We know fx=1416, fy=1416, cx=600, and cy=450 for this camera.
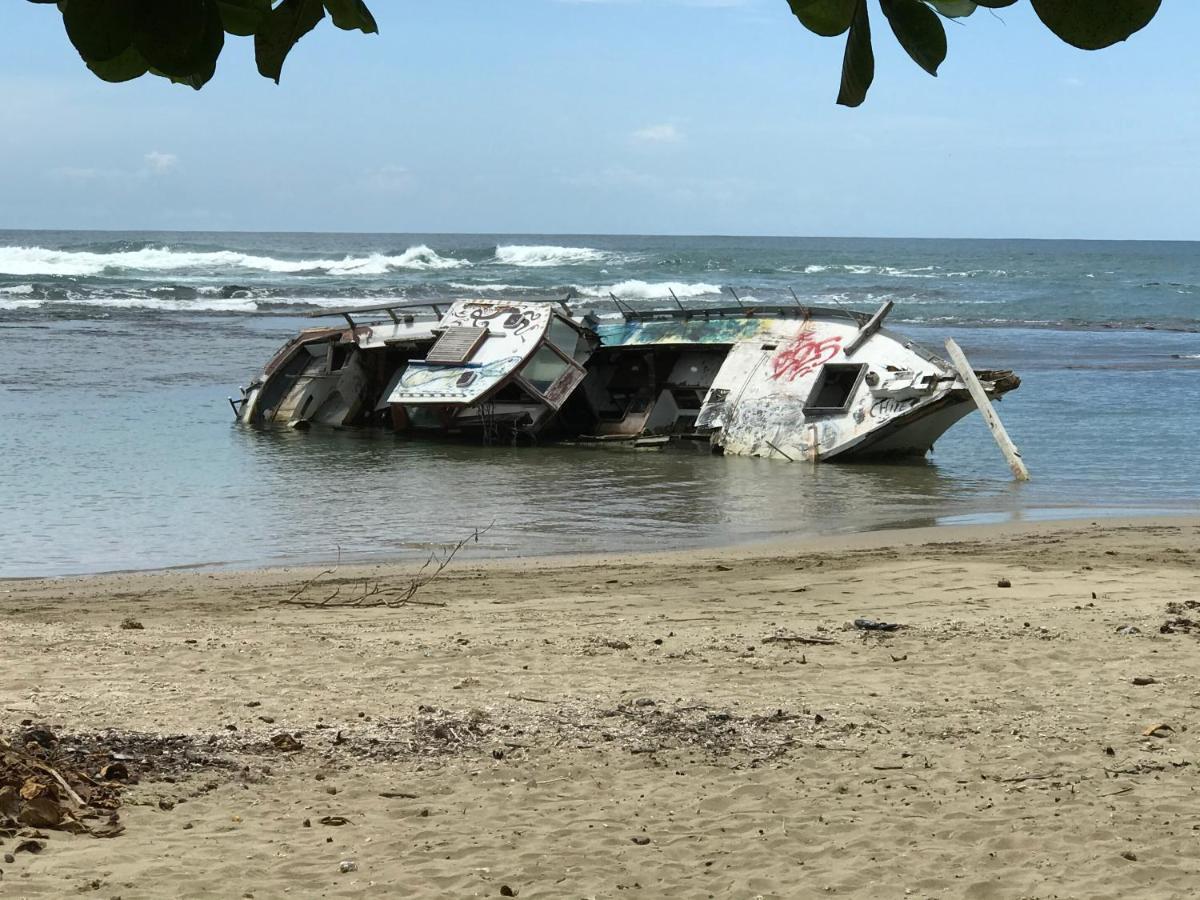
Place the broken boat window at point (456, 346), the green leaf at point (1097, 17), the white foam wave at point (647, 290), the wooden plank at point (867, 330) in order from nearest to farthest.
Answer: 1. the green leaf at point (1097, 17)
2. the wooden plank at point (867, 330)
3. the broken boat window at point (456, 346)
4. the white foam wave at point (647, 290)

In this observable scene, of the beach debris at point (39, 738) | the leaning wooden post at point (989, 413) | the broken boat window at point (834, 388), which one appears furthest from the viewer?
the broken boat window at point (834, 388)

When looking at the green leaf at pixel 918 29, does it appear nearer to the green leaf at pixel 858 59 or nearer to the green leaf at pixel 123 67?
the green leaf at pixel 858 59

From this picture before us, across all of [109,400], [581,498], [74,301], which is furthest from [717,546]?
[74,301]

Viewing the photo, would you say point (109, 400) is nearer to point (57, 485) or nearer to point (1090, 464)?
point (57, 485)

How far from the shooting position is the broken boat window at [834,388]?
1770 cm

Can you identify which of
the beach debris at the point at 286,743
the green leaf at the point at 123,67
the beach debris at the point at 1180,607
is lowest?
the beach debris at the point at 286,743

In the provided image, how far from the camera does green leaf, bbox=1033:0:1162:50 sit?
1591 millimetres

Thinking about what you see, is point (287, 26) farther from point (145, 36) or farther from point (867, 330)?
point (867, 330)

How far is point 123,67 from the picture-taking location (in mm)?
1829

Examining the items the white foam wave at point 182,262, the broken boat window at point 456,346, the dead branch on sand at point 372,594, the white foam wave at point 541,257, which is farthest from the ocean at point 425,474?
the white foam wave at point 541,257

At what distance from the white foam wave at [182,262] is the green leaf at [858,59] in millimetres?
65373

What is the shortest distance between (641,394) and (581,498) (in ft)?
19.2

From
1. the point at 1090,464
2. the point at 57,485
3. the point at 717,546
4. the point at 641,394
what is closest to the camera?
the point at 717,546

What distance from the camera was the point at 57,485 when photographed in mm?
15102
